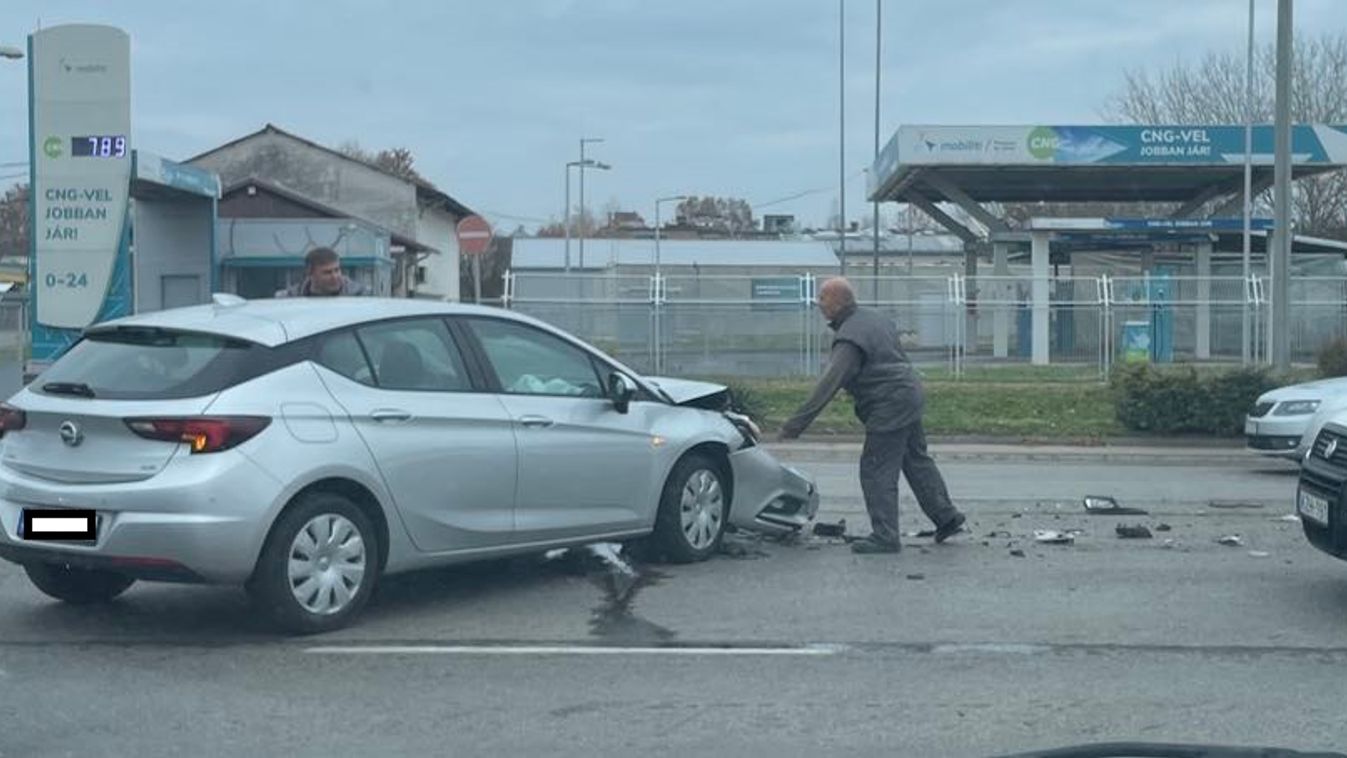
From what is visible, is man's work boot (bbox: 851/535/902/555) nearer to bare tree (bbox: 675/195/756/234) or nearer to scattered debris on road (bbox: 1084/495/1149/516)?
scattered debris on road (bbox: 1084/495/1149/516)

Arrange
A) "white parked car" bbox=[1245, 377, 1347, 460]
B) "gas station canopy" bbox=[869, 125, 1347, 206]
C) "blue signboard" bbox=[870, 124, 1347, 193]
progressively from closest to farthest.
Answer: "white parked car" bbox=[1245, 377, 1347, 460] < "gas station canopy" bbox=[869, 125, 1347, 206] < "blue signboard" bbox=[870, 124, 1347, 193]

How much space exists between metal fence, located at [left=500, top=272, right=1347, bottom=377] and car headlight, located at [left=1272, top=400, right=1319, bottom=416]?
446 inches

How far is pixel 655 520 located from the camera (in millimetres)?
9859

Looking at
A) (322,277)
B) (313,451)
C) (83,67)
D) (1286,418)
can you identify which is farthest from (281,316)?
(83,67)

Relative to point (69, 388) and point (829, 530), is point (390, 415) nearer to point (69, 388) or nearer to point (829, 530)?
point (69, 388)

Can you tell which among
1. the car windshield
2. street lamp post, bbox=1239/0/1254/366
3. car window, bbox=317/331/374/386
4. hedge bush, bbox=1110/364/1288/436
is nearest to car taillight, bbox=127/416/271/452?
the car windshield

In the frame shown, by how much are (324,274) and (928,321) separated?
25.2 meters

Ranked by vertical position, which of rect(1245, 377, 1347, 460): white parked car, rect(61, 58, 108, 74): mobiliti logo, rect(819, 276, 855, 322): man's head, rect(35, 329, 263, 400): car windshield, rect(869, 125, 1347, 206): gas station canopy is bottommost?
rect(1245, 377, 1347, 460): white parked car

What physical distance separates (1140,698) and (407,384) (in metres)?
3.70

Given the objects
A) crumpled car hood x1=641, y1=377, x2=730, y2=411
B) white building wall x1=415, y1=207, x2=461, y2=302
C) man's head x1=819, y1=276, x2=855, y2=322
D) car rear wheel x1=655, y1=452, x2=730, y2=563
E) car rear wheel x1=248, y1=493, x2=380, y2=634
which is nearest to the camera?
car rear wheel x1=248, y1=493, x2=380, y2=634

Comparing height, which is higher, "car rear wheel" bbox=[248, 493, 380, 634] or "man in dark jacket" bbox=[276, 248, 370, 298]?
"man in dark jacket" bbox=[276, 248, 370, 298]

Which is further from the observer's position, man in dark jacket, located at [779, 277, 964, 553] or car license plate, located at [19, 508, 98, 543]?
man in dark jacket, located at [779, 277, 964, 553]

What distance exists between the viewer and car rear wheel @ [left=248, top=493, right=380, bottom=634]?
25.6ft

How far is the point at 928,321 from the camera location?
116 ft
